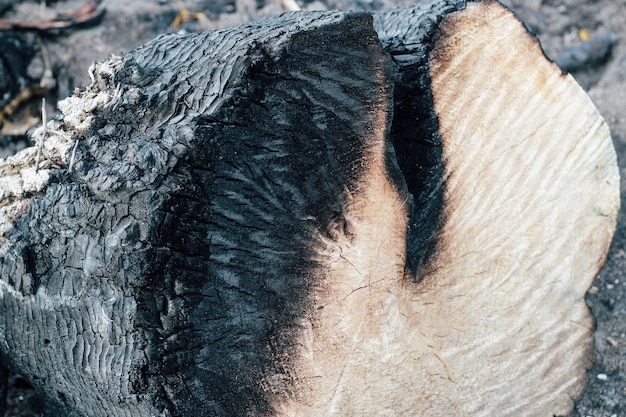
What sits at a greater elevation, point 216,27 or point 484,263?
point 216,27

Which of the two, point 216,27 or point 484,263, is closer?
point 484,263

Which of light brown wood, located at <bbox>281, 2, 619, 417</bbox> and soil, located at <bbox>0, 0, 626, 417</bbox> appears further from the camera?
soil, located at <bbox>0, 0, 626, 417</bbox>

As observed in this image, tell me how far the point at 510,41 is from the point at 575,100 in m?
0.23

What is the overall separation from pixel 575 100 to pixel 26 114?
1.90 m

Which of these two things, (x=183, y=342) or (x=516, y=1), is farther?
(x=516, y=1)

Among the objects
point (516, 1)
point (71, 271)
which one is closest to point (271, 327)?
point (71, 271)

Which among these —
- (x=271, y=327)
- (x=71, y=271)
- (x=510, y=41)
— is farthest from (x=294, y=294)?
(x=510, y=41)

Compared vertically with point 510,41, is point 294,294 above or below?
below

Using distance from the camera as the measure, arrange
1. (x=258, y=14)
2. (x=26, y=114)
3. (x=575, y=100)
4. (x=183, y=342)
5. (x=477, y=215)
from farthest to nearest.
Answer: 1. (x=258, y=14)
2. (x=26, y=114)
3. (x=575, y=100)
4. (x=477, y=215)
5. (x=183, y=342)

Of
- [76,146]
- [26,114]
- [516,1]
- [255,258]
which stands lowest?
[516,1]

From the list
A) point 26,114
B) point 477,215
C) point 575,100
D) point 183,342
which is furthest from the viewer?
point 26,114

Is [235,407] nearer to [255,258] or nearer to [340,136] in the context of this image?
[255,258]

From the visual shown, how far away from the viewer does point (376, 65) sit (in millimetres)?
1225

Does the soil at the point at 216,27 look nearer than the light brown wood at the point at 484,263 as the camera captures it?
No
